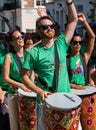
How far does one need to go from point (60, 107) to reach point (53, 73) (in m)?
0.50

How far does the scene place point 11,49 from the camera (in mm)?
5684

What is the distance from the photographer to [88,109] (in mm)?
4871

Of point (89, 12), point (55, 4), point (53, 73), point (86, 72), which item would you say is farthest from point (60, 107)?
point (55, 4)

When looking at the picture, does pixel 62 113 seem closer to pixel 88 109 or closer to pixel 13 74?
pixel 88 109

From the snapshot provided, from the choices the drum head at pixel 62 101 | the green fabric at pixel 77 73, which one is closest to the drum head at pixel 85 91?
the green fabric at pixel 77 73

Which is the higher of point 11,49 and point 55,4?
point 11,49

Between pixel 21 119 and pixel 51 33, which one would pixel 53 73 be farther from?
pixel 21 119

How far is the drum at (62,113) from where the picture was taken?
400 centimetres

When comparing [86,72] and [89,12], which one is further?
[89,12]

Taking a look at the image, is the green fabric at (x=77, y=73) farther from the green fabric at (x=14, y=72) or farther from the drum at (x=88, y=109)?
the green fabric at (x=14, y=72)

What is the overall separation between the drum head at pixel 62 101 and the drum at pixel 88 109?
0.60 m

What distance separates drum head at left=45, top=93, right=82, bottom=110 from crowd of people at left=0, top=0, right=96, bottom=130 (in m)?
0.09

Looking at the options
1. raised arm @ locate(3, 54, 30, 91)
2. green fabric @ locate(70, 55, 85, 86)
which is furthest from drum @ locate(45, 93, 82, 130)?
raised arm @ locate(3, 54, 30, 91)

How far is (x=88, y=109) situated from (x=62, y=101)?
833 millimetres
